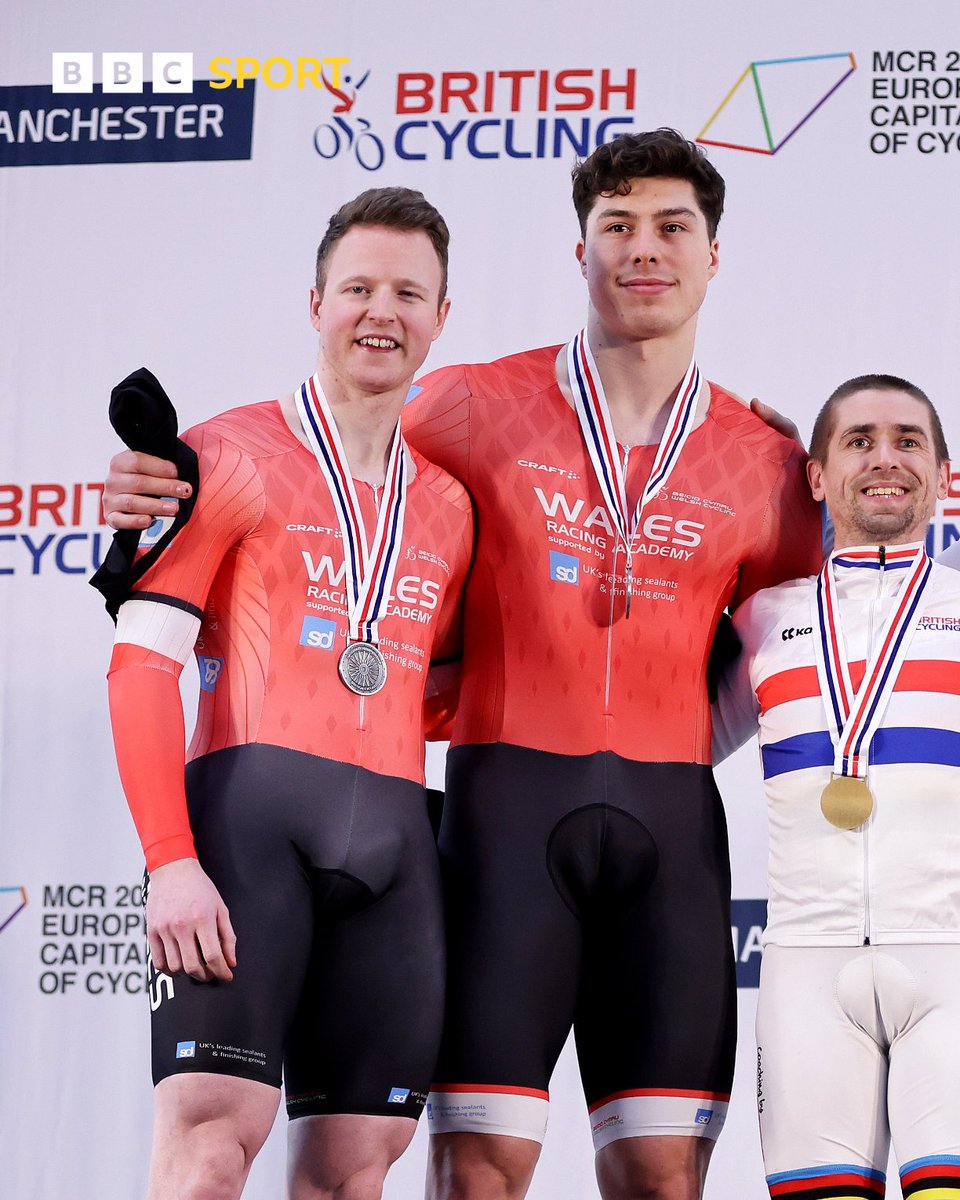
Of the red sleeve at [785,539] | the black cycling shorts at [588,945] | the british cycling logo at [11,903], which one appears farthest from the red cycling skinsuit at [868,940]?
the british cycling logo at [11,903]

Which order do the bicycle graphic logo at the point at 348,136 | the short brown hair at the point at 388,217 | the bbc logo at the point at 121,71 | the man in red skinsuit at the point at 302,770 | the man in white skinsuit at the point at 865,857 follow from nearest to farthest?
the man in red skinsuit at the point at 302,770, the man in white skinsuit at the point at 865,857, the short brown hair at the point at 388,217, the bicycle graphic logo at the point at 348,136, the bbc logo at the point at 121,71

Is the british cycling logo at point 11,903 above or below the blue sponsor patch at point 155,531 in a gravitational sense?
below

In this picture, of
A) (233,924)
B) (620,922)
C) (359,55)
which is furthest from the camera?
(359,55)

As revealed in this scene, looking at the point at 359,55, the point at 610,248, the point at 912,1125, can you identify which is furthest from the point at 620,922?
the point at 359,55

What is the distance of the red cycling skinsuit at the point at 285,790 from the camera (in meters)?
2.16

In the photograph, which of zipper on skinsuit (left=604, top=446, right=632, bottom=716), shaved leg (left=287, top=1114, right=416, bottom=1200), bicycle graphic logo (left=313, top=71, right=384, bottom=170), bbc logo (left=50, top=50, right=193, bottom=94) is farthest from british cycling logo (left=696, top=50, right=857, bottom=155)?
shaved leg (left=287, top=1114, right=416, bottom=1200)

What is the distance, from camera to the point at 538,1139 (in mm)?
2385

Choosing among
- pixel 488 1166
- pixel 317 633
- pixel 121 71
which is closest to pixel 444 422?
pixel 317 633

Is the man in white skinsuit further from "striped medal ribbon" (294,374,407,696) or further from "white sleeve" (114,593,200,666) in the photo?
"white sleeve" (114,593,200,666)

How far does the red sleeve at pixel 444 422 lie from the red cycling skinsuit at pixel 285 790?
28cm

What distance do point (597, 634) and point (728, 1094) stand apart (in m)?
0.71

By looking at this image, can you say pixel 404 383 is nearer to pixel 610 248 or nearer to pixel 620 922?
pixel 610 248

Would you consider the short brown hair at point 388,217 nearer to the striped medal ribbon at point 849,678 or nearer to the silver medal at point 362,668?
the silver medal at point 362,668

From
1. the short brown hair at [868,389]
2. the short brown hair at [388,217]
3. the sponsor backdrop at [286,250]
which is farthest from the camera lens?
the sponsor backdrop at [286,250]
